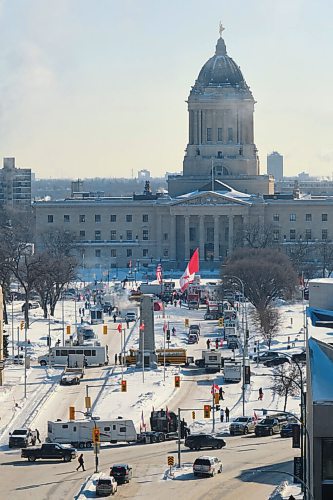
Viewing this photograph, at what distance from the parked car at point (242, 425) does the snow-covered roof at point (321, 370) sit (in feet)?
55.2

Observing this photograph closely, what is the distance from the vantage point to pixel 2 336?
82562 millimetres

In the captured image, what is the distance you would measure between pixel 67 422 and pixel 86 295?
202ft

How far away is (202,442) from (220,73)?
410ft

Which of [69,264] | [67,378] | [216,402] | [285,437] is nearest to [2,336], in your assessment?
[67,378]

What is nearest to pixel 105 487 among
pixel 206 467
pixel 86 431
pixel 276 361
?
pixel 206 467

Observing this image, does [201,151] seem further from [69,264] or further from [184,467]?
[184,467]

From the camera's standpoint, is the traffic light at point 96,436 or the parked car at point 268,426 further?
the parked car at point 268,426

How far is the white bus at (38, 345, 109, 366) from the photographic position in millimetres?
84812

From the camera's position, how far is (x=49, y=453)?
195 feet

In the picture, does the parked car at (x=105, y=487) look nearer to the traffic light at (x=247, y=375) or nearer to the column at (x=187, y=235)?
the traffic light at (x=247, y=375)

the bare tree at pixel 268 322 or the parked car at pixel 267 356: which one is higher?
the bare tree at pixel 268 322

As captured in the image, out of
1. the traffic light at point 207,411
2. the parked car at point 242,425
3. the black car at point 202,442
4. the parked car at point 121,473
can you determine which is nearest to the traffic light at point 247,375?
the traffic light at point 207,411

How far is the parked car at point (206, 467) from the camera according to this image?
55000mm

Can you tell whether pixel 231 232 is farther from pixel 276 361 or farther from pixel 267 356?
pixel 276 361
